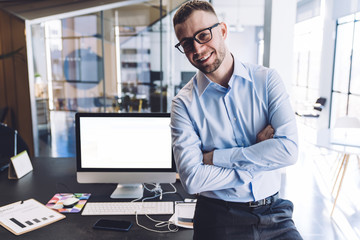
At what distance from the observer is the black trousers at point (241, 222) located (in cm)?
135

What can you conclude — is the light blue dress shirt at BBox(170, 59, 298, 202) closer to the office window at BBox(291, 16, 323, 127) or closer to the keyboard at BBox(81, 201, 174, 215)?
the keyboard at BBox(81, 201, 174, 215)

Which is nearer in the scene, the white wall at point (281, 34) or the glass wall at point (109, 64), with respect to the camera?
the white wall at point (281, 34)

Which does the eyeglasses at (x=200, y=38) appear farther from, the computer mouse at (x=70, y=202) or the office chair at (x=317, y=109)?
the office chair at (x=317, y=109)

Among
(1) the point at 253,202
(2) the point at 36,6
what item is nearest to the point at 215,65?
(1) the point at 253,202

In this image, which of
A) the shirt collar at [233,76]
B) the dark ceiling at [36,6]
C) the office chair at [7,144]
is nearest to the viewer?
the shirt collar at [233,76]

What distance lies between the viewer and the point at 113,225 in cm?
159

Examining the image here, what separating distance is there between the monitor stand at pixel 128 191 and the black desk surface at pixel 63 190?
2.0 inches

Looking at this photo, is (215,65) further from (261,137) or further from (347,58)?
(347,58)

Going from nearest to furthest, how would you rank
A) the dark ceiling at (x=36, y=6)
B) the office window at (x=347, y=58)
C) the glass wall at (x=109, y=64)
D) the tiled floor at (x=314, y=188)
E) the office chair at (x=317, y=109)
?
1. the tiled floor at (x=314, y=188)
2. the dark ceiling at (x=36, y=6)
3. the glass wall at (x=109, y=64)
4. the office window at (x=347, y=58)
5. the office chair at (x=317, y=109)

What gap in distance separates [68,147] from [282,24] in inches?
189

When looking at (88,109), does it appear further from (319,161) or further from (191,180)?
(191,180)

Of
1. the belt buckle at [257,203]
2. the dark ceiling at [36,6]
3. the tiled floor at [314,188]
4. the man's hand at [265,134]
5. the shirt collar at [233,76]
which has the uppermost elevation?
the dark ceiling at [36,6]

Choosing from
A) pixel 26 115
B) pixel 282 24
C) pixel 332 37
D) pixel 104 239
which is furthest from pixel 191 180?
pixel 332 37

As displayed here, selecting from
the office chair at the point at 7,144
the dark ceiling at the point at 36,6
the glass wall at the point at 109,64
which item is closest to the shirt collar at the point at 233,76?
the office chair at the point at 7,144
